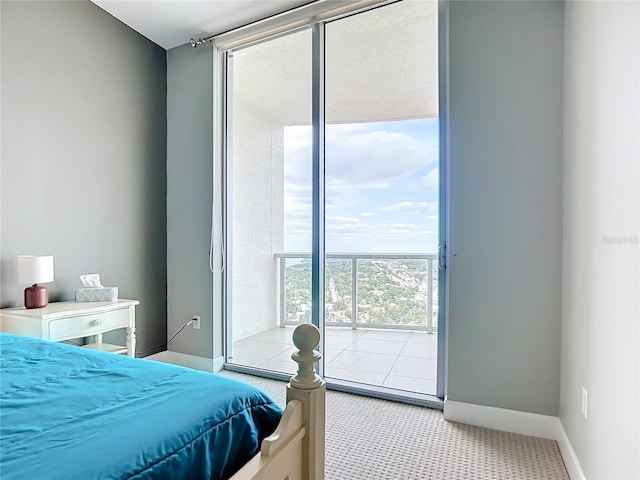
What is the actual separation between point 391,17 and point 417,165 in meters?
1.24

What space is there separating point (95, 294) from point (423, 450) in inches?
86.6

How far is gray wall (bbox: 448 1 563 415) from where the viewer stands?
193 centimetres

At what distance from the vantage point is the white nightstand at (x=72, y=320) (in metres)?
2.07

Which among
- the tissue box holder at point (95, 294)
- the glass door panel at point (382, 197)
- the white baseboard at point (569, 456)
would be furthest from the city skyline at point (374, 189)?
the white baseboard at point (569, 456)

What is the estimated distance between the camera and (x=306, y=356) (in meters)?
1.08

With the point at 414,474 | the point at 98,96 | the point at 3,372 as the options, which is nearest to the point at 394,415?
the point at 414,474

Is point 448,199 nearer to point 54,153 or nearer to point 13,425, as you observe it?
point 13,425

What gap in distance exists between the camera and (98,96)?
2.74 metres

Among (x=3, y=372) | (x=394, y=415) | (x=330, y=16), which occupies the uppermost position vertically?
(x=330, y=16)

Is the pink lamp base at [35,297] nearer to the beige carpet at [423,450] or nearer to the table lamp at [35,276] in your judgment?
the table lamp at [35,276]

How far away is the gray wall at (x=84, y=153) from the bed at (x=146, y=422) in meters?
1.46

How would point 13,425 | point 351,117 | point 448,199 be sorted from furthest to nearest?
point 351,117, point 448,199, point 13,425

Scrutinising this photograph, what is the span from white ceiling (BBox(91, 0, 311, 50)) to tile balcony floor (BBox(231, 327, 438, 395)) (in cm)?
264

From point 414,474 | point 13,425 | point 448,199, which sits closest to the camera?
point 13,425
